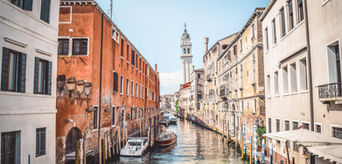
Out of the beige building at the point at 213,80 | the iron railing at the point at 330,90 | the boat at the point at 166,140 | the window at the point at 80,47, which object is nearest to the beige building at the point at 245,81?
the beige building at the point at 213,80

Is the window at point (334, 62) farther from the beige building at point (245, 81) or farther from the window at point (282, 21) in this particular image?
the beige building at point (245, 81)

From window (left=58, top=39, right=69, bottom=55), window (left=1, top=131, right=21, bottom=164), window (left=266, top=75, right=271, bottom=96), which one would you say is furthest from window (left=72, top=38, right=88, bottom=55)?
window (left=266, top=75, right=271, bottom=96)

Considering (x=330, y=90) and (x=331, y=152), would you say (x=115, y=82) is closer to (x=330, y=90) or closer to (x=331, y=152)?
(x=330, y=90)

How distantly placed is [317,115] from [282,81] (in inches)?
127

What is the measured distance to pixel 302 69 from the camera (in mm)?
9562

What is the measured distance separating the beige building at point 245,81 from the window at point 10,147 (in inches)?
509

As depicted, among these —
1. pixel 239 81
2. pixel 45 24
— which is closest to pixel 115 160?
pixel 45 24

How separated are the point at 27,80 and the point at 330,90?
28.6 feet

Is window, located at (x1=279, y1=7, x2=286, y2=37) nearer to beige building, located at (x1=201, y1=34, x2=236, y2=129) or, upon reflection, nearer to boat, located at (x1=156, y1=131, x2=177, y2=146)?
boat, located at (x1=156, y1=131, x2=177, y2=146)

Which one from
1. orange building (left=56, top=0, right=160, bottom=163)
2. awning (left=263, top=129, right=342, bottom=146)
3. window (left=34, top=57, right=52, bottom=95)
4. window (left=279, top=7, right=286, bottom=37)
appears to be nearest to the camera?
awning (left=263, top=129, right=342, bottom=146)

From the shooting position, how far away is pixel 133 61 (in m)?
23.3

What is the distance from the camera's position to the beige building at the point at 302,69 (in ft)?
23.7

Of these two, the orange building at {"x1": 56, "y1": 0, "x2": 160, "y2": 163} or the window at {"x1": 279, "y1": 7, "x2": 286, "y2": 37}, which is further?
the orange building at {"x1": 56, "y1": 0, "x2": 160, "y2": 163}

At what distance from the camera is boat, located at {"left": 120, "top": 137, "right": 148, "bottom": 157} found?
16609mm
